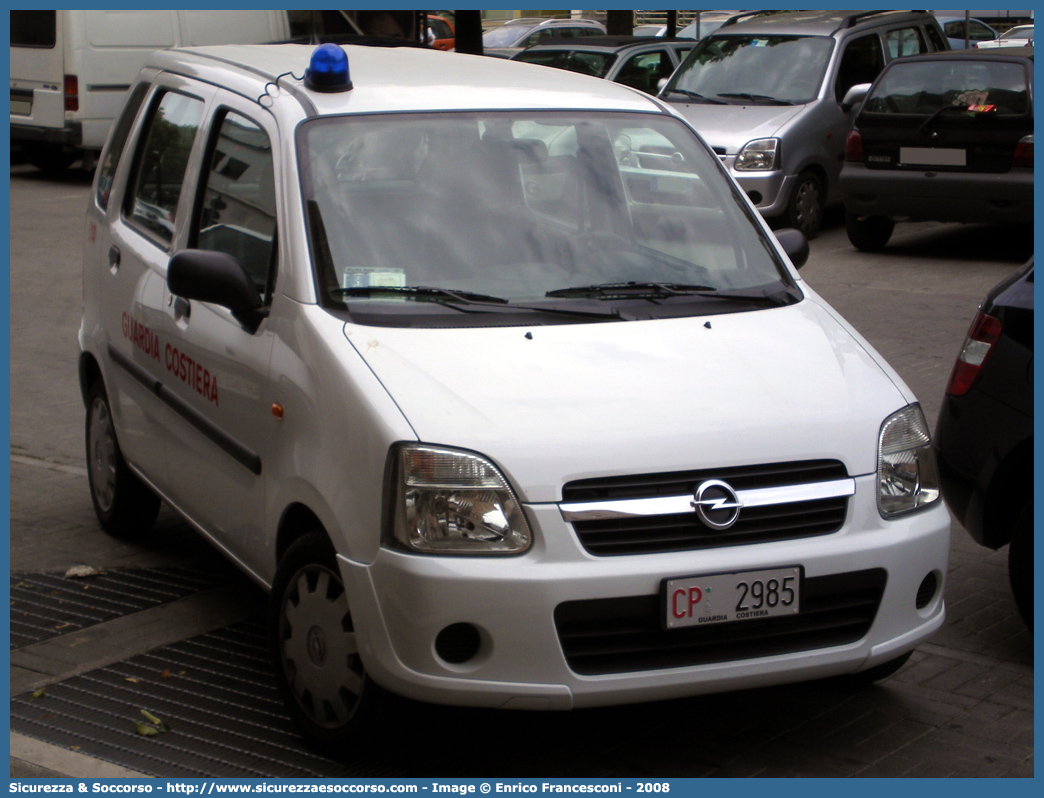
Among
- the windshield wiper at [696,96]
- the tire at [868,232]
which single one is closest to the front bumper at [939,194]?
the tire at [868,232]

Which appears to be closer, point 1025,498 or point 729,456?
point 729,456

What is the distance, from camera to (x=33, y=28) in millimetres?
18156

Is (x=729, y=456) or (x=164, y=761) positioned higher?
(x=729, y=456)

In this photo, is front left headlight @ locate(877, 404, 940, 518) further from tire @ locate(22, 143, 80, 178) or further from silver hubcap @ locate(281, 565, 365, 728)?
tire @ locate(22, 143, 80, 178)

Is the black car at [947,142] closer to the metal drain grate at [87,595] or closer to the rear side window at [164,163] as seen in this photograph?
the rear side window at [164,163]

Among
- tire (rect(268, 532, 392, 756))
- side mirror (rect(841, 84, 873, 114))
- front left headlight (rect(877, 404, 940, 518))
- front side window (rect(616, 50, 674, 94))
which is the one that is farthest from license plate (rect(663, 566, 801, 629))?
front side window (rect(616, 50, 674, 94))

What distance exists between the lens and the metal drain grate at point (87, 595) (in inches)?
203

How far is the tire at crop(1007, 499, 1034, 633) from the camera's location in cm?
468

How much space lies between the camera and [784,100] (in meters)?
14.2

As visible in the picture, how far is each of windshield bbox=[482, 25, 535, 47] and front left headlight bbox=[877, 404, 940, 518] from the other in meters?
27.8

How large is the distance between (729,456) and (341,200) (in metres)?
1.49

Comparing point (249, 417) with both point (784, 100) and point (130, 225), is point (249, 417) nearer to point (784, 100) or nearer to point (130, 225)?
point (130, 225)

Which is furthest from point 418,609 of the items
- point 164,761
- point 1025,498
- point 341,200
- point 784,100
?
point 784,100

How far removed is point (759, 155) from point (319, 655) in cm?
1046
